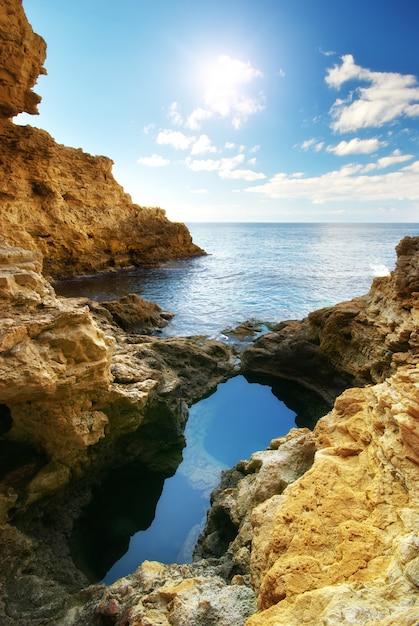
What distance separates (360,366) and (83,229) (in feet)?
87.5

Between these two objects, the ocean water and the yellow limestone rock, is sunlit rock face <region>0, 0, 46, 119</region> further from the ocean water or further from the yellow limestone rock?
the yellow limestone rock

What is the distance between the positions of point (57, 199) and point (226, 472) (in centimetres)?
2543

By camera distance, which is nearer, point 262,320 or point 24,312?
point 24,312

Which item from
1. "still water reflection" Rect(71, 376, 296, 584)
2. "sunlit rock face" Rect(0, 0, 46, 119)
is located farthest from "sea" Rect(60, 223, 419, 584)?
"sunlit rock face" Rect(0, 0, 46, 119)

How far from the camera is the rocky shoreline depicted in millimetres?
2646

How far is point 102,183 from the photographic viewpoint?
31.0 meters

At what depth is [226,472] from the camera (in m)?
7.07

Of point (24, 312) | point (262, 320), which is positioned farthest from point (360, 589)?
point (262, 320)

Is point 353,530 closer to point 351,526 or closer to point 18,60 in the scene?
point 351,526

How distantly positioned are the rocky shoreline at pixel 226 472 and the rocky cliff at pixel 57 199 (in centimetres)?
12

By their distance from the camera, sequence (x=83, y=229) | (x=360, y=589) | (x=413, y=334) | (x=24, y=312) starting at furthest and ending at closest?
(x=83, y=229) → (x=413, y=334) → (x=24, y=312) → (x=360, y=589)

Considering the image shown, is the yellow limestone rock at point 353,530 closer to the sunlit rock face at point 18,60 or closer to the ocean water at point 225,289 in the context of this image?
the sunlit rock face at point 18,60

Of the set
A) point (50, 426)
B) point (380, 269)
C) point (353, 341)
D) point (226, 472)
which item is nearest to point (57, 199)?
point (50, 426)

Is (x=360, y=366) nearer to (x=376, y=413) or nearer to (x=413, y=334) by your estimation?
(x=413, y=334)
